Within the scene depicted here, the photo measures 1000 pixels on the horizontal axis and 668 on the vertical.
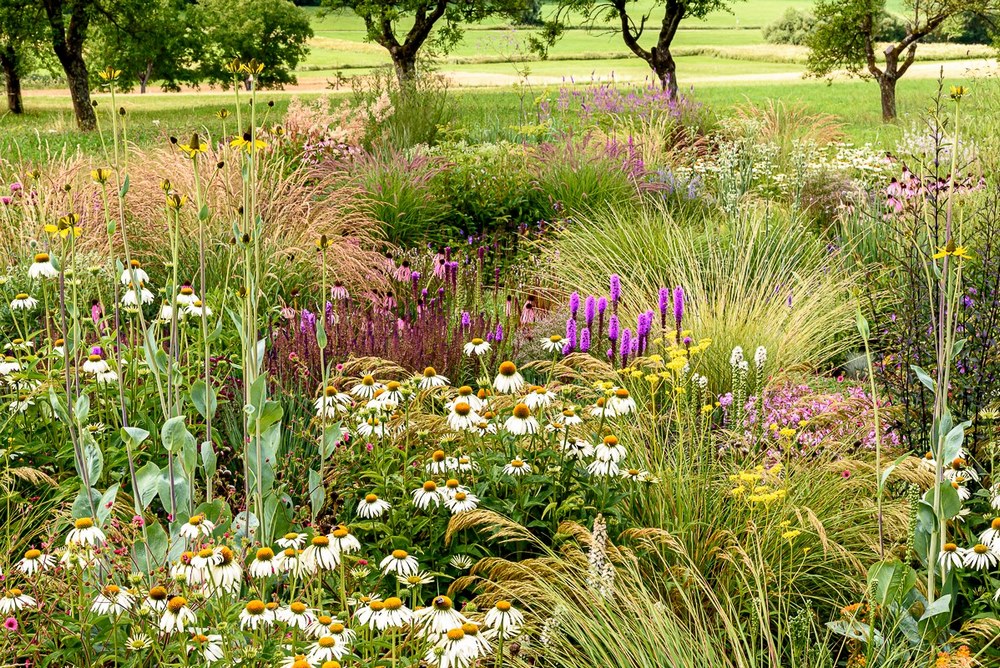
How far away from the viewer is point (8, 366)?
138 inches

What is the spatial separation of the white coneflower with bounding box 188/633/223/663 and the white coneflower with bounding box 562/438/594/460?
1.32 m

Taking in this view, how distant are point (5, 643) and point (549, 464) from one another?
1.60 meters

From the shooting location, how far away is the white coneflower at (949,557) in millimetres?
2576

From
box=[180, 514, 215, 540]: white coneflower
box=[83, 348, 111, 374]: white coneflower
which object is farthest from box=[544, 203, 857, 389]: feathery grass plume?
box=[180, 514, 215, 540]: white coneflower

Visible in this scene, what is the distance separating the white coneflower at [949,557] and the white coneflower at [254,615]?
1.72 m

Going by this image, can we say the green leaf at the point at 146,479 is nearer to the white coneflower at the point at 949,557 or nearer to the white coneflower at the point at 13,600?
the white coneflower at the point at 13,600

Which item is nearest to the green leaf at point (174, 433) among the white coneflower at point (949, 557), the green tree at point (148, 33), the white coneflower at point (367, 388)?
the white coneflower at point (367, 388)

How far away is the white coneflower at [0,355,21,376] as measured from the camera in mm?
3508

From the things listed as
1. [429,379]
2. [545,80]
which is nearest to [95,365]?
[429,379]

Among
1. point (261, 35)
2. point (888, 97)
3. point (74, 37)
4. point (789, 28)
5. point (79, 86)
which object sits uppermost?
point (789, 28)

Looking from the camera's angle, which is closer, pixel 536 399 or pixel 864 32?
pixel 536 399

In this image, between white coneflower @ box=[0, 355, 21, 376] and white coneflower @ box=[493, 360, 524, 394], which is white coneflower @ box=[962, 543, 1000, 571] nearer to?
white coneflower @ box=[493, 360, 524, 394]

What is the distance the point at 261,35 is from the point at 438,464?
34.0m

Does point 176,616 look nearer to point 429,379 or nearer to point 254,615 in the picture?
point 254,615
